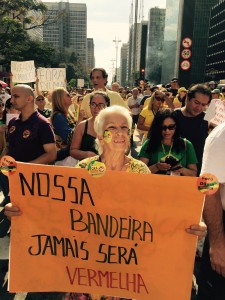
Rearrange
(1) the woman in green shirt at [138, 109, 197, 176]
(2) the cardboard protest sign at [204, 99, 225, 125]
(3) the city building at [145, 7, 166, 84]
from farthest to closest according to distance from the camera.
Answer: (3) the city building at [145, 7, 166, 84] → (2) the cardboard protest sign at [204, 99, 225, 125] → (1) the woman in green shirt at [138, 109, 197, 176]

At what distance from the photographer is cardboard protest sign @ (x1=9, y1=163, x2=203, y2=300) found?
194cm

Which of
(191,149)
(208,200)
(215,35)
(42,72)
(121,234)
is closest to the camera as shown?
(208,200)

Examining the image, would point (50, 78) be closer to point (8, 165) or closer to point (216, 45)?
point (8, 165)

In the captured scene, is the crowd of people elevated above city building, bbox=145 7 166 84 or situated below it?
below

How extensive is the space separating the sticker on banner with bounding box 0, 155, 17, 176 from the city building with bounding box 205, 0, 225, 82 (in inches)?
3005

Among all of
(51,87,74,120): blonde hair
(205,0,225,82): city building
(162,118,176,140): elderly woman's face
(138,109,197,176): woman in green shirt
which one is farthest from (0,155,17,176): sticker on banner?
(205,0,225,82): city building

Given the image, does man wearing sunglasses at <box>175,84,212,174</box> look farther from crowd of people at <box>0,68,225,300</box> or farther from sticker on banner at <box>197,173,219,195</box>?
sticker on banner at <box>197,173,219,195</box>

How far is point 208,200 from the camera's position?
1.89 meters

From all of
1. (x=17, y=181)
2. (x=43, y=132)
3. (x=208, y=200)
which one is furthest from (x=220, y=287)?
(x=43, y=132)

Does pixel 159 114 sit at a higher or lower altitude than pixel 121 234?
higher

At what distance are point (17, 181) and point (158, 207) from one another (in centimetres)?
81

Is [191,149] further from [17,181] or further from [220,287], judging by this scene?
[17,181]

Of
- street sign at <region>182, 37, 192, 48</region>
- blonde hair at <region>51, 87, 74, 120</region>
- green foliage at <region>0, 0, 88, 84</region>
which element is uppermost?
green foliage at <region>0, 0, 88, 84</region>

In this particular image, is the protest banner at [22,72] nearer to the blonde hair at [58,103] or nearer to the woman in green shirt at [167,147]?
the blonde hair at [58,103]
